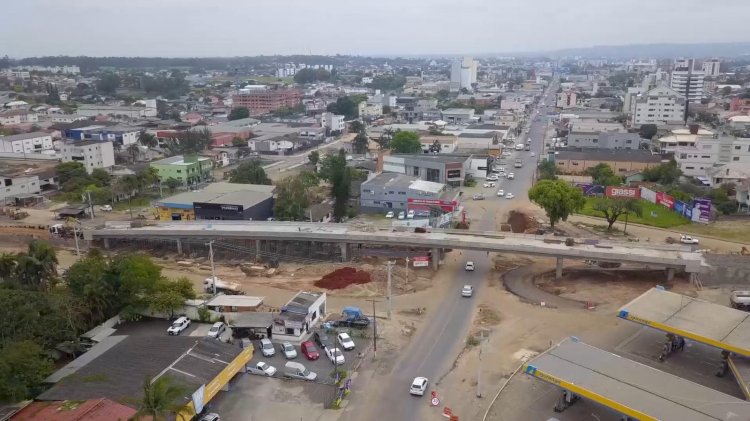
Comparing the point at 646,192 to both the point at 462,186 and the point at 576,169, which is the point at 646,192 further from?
the point at 462,186

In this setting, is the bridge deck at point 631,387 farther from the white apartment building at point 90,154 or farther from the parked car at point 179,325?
the white apartment building at point 90,154

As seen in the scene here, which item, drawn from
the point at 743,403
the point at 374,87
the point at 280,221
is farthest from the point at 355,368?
the point at 374,87

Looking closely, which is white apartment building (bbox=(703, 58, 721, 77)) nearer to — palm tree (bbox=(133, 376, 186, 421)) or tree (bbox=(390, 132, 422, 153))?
tree (bbox=(390, 132, 422, 153))

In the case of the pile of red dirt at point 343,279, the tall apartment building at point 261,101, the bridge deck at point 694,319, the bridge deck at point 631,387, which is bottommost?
the pile of red dirt at point 343,279

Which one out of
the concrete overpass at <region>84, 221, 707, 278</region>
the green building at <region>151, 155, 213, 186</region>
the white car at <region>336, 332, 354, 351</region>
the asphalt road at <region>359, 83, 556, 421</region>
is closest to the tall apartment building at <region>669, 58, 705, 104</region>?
the concrete overpass at <region>84, 221, 707, 278</region>

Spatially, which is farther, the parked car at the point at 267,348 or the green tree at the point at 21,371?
the parked car at the point at 267,348

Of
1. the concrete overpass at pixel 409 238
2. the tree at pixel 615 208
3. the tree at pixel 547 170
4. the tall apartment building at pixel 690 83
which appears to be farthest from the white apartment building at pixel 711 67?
the concrete overpass at pixel 409 238

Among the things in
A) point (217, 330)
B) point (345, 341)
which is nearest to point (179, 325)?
point (217, 330)
